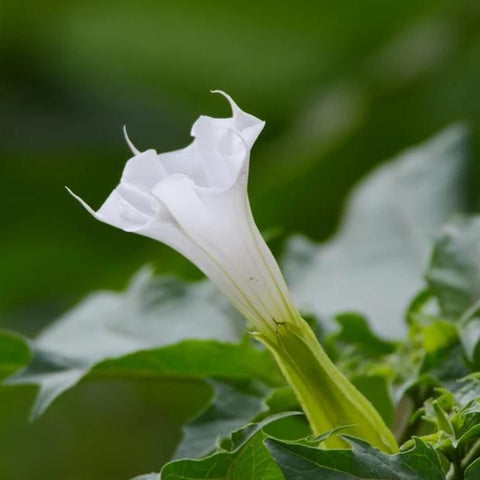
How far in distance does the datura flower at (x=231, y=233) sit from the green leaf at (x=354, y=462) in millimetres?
49

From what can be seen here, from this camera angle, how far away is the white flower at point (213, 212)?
0.59 m

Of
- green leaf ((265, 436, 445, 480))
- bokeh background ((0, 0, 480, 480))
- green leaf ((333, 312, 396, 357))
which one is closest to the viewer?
green leaf ((265, 436, 445, 480))

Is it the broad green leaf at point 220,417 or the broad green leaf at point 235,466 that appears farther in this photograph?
the broad green leaf at point 220,417

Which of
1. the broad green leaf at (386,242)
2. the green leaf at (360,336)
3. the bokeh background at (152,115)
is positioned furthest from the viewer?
the bokeh background at (152,115)

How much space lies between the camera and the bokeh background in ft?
6.35

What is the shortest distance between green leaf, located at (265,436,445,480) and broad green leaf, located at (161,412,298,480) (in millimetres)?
37

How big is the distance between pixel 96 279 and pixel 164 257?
0.29 metres

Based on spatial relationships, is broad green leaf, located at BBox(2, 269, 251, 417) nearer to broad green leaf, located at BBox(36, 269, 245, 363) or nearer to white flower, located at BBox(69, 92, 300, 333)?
broad green leaf, located at BBox(36, 269, 245, 363)

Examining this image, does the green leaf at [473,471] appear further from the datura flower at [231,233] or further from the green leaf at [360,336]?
the green leaf at [360,336]

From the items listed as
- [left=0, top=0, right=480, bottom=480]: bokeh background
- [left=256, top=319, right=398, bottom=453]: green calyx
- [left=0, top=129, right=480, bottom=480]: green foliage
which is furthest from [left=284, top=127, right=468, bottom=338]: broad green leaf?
[left=0, top=0, right=480, bottom=480]: bokeh background

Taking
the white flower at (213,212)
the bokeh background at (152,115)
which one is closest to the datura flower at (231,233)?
the white flower at (213,212)

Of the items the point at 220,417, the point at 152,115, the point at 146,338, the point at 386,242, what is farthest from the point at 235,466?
the point at 152,115

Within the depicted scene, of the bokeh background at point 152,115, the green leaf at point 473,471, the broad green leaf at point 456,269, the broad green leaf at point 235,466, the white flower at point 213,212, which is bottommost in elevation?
the green leaf at point 473,471

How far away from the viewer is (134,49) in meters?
2.45
